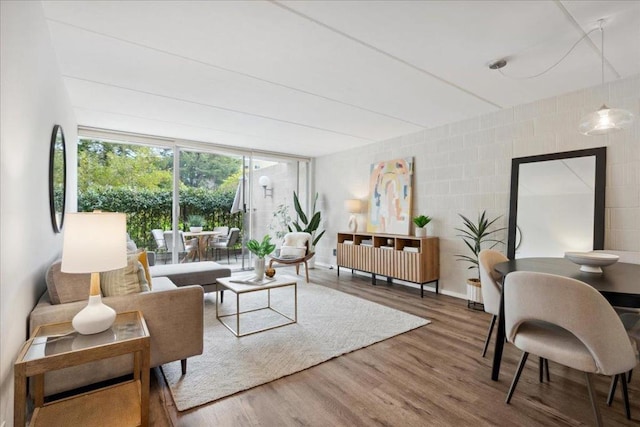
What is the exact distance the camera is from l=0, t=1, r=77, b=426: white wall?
4.16ft

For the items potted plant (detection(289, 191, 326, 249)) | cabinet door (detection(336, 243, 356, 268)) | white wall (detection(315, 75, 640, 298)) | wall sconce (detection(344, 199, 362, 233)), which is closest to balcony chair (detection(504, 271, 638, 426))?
white wall (detection(315, 75, 640, 298))

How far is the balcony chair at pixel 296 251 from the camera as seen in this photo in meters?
4.70

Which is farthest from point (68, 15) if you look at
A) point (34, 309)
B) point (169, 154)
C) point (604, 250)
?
point (604, 250)

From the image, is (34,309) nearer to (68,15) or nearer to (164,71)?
(68,15)

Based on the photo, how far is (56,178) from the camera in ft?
7.59

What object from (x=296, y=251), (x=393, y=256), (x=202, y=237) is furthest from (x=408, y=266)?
(x=202, y=237)

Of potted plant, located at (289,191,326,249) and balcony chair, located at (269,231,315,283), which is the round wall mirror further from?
potted plant, located at (289,191,326,249)

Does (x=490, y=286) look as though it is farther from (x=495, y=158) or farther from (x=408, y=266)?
(x=495, y=158)

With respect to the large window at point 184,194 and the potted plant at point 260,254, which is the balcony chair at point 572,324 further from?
the large window at point 184,194

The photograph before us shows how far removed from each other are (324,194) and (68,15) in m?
4.72

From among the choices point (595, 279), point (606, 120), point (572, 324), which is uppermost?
point (606, 120)

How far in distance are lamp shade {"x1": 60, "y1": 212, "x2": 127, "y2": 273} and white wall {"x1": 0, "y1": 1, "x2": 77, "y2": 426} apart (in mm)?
203

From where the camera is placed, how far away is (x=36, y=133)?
180 cm

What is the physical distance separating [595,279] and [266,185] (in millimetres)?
5257
